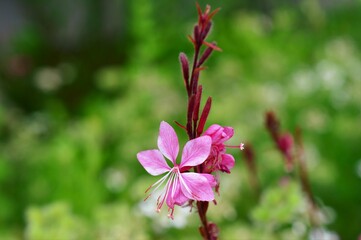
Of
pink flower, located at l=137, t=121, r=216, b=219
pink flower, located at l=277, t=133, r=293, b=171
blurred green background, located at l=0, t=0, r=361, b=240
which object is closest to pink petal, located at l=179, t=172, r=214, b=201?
pink flower, located at l=137, t=121, r=216, b=219

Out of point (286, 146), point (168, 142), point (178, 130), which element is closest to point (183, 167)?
point (168, 142)

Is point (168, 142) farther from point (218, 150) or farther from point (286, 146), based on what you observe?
point (286, 146)

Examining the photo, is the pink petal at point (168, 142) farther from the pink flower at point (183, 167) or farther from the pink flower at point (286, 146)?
the pink flower at point (286, 146)

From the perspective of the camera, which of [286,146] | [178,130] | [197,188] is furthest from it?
[178,130]

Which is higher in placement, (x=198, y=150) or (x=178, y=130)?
(x=178, y=130)

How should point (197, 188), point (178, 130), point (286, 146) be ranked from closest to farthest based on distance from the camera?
1. point (197, 188)
2. point (286, 146)
3. point (178, 130)

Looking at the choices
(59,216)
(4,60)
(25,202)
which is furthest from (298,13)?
(59,216)
